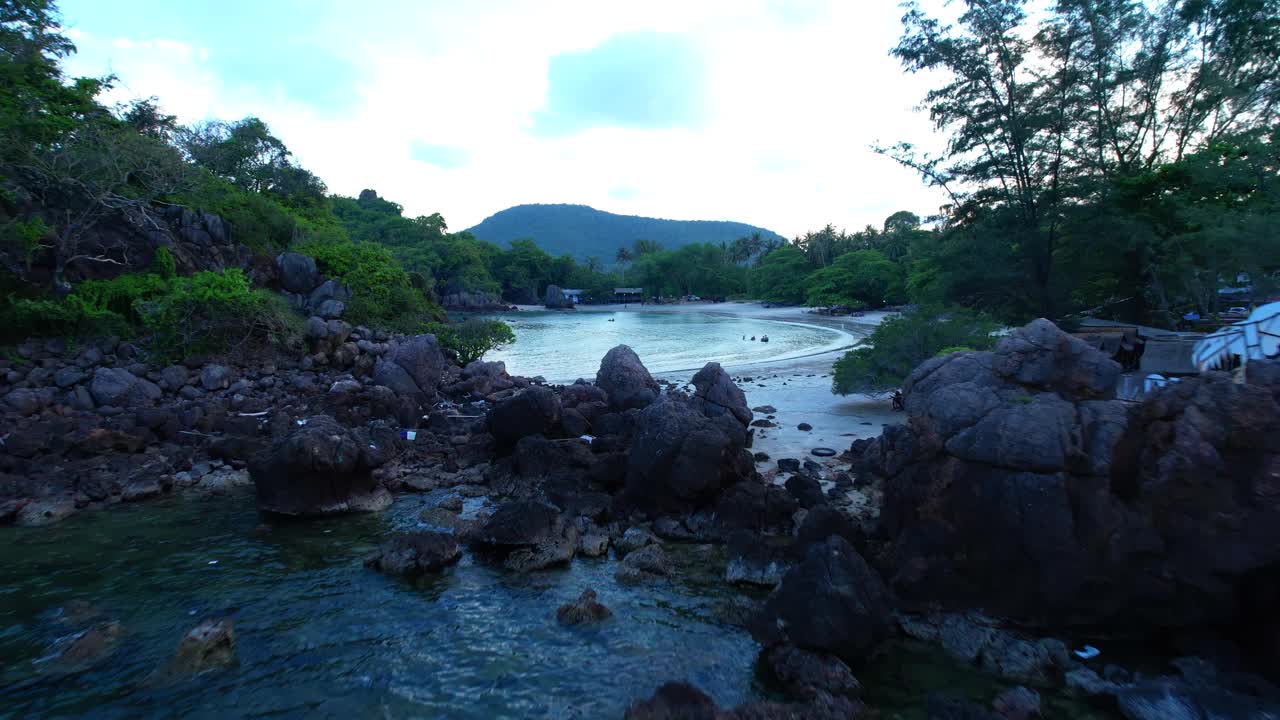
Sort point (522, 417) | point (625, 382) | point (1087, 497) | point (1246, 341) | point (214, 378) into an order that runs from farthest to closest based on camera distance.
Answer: point (214, 378), point (625, 382), point (522, 417), point (1246, 341), point (1087, 497)

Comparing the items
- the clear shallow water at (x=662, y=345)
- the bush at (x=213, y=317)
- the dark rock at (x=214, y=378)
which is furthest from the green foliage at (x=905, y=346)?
the bush at (x=213, y=317)

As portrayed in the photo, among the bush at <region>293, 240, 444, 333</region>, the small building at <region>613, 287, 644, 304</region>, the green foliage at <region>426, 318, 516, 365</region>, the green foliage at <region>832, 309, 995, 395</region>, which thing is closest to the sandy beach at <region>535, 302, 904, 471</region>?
the green foliage at <region>832, 309, 995, 395</region>

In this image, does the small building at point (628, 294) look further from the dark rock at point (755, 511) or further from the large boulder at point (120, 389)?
the dark rock at point (755, 511)

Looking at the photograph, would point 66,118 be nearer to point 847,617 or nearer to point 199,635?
point 199,635

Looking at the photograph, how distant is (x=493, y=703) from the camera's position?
19.1 feet

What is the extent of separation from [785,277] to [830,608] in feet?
270

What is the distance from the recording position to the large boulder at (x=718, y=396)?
13.8 m

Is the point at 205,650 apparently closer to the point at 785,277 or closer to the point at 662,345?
the point at 662,345

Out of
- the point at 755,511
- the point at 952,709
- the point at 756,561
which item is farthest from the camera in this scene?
the point at 755,511

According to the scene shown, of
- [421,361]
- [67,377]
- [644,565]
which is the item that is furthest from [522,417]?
[67,377]

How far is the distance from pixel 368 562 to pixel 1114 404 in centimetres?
904

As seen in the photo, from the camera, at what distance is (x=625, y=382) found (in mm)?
15898

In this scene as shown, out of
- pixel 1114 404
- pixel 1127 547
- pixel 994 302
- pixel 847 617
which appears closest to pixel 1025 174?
pixel 994 302

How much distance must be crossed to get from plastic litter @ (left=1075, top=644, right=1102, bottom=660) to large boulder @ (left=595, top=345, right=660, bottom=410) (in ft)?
33.9
